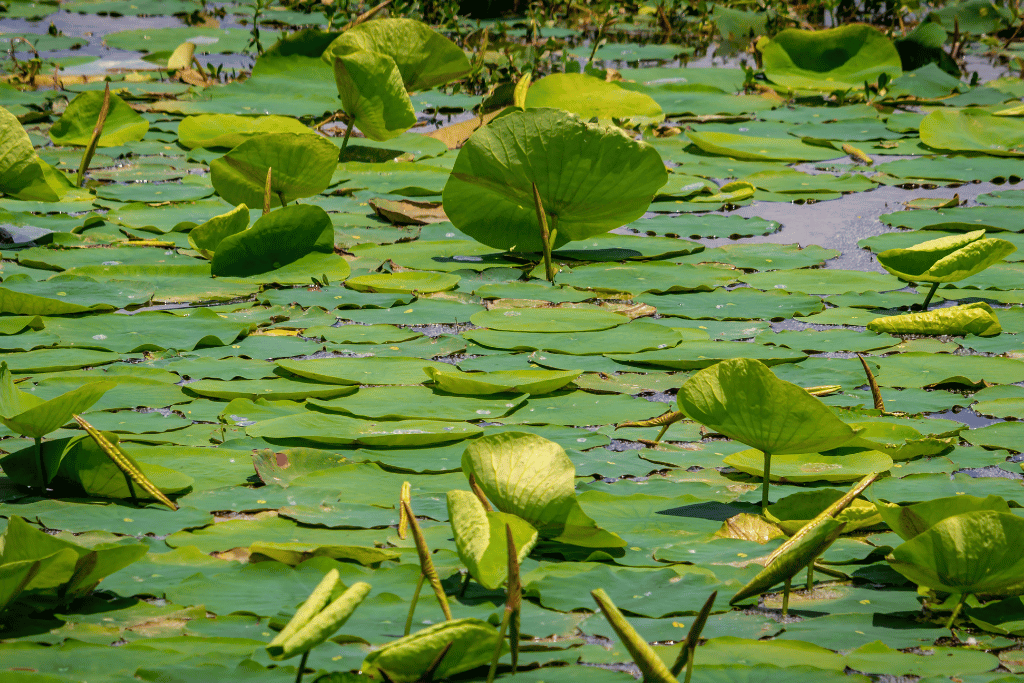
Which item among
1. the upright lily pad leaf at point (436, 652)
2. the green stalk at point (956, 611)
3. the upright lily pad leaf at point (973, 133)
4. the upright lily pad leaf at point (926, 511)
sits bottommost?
the green stalk at point (956, 611)

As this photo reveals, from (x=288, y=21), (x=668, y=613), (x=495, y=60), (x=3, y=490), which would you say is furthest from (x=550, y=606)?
(x=288, y=21)

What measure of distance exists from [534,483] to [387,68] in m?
2.48

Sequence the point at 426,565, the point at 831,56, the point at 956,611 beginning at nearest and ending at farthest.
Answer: the point at 426,565, the point at 956,611, the point at 831,56

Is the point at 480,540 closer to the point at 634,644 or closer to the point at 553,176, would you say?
the point at 634,644

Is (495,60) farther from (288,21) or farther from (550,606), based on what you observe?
(550,606)

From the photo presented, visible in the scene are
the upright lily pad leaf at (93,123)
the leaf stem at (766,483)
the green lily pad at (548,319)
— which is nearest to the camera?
the leaf stem at (766,483)

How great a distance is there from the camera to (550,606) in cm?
119

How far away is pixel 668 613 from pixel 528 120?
1675 millimetres

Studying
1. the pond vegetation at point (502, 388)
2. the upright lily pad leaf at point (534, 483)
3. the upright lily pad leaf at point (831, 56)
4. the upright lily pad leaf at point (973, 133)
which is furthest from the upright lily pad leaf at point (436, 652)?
the upright lily pad leaf at point (831, 56)

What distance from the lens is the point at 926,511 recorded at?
126 centimetres

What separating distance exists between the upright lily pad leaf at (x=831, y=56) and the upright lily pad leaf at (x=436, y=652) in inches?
185

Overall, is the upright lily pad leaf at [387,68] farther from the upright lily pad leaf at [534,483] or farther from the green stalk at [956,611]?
the green stalk at [956,611]

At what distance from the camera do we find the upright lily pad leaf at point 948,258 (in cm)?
236

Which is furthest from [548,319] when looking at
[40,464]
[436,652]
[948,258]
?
[436,652]
